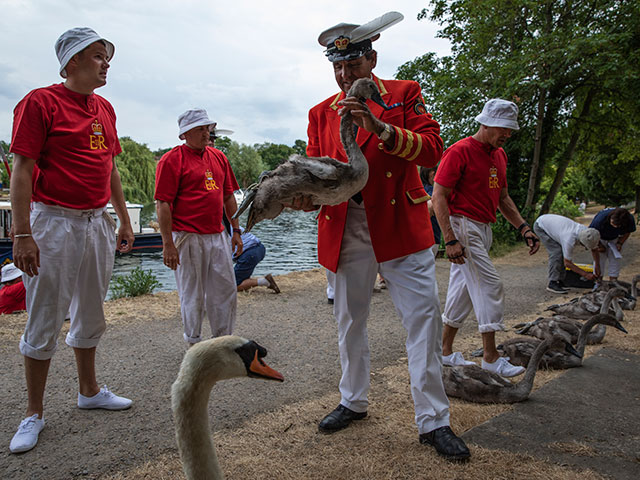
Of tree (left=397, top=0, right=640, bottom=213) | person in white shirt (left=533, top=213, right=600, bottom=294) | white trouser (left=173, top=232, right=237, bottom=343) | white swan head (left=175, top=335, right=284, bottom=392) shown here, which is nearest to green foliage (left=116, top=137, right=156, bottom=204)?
tree (left=397, top=0, right=640, bottom=213)

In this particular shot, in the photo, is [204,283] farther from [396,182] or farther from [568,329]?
[568,329]

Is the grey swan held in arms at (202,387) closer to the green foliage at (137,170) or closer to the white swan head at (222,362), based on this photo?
the white swan head at (222,362)

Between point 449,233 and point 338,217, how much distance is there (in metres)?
1.48

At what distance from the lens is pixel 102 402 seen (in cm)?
391

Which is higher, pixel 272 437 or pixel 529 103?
pixel 529 103

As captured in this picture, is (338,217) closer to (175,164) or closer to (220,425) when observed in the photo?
(220,425)

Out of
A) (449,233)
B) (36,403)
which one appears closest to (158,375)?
(36,403)

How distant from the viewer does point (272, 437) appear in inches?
134

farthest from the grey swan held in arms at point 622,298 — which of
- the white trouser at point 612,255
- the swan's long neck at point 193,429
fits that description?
the swan's long neck at point 193,429

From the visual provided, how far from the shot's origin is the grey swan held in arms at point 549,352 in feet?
15.6

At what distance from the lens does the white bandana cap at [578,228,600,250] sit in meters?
8.41

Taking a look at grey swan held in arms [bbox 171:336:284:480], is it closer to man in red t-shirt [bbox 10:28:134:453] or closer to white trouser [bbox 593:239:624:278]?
man in red t-shirt [bbox 10:28:134:453]

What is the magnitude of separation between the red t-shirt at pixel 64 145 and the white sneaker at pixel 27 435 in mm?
1626

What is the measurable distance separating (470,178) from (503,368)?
77.8 inches
